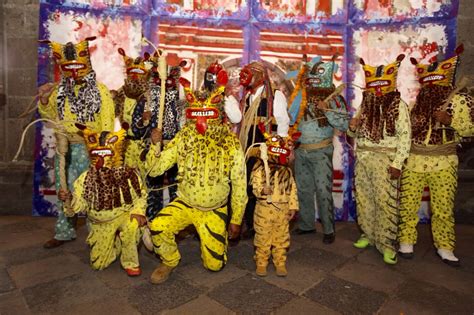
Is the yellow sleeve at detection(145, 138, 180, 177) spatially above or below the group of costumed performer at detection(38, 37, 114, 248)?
below

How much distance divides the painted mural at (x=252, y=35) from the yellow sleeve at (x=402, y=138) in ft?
5.34

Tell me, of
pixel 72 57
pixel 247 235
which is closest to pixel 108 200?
pixel 72 57

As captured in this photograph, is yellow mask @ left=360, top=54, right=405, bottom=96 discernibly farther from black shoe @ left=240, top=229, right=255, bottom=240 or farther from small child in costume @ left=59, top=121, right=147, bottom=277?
small child in costume @ left=59, top=121, right=147, bottom=277

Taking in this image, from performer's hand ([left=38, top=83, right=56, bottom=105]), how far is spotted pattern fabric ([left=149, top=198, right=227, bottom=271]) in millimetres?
1950

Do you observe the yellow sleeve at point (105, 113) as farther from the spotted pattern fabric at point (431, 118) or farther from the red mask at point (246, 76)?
the spotted pattern fabric at point (431, 118)

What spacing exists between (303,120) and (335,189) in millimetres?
1601

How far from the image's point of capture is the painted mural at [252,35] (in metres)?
5.15

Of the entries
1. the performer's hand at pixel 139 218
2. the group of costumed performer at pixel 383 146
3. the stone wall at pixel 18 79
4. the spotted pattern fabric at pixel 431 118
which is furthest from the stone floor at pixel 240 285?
the spotted pattern fabric at pixel 431 118

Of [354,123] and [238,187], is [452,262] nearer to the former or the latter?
[354,123]

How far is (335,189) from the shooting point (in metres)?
5.57

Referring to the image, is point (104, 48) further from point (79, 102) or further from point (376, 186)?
point (376, 186)

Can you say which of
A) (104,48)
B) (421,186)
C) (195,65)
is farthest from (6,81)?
(421,186)

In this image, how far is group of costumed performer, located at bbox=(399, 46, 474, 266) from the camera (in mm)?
3865

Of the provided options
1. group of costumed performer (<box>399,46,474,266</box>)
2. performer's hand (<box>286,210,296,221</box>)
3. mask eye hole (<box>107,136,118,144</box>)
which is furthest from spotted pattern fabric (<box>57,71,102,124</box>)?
group of costumed performer (<box>399,46,474,266</box>)
